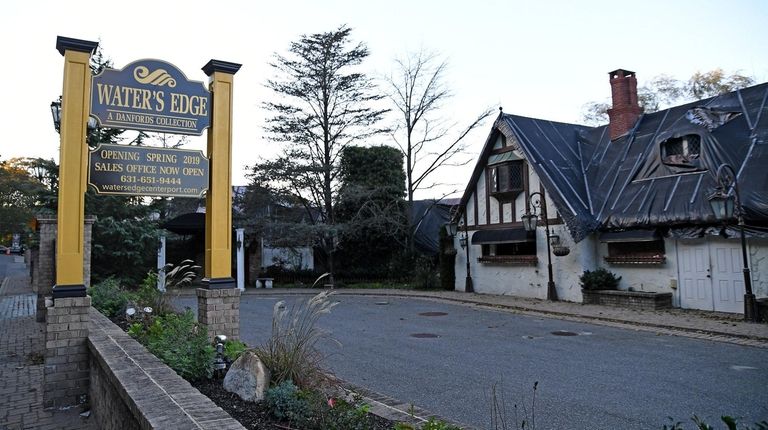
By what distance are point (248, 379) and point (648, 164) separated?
52.4 feet

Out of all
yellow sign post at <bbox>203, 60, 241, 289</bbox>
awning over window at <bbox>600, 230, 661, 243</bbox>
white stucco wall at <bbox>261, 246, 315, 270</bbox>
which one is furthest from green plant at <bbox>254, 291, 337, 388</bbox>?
white stucco wall at <bbox>261, 246, 315, 270</bbox>

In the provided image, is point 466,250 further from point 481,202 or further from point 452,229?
point 481,202

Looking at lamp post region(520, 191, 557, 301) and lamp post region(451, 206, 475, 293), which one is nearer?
lamp post region(520, 191, 557, 301)

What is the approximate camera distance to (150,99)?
6.48 m

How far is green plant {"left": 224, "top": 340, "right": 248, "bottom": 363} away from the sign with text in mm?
2047

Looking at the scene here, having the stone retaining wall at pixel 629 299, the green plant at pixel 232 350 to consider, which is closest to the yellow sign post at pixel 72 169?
the green plant at pixel 232 350

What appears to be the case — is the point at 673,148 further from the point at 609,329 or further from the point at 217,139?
the point at 217,139

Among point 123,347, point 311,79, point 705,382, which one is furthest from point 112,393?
point 311,79

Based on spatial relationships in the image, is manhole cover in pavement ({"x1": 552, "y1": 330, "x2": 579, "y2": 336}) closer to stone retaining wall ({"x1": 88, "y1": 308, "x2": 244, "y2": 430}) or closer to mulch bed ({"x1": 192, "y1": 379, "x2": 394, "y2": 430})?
mulch bed ({"x1": 192, "y1": 379, "x2": 394, "y2": 430})

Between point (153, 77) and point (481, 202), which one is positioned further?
point (481, 202)

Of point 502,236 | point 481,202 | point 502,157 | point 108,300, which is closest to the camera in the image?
point 108,300

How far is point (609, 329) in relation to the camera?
1190 cm

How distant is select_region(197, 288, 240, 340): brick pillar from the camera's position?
6488 mm

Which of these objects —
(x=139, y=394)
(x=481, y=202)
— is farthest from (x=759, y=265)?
(x=139, y=394)
